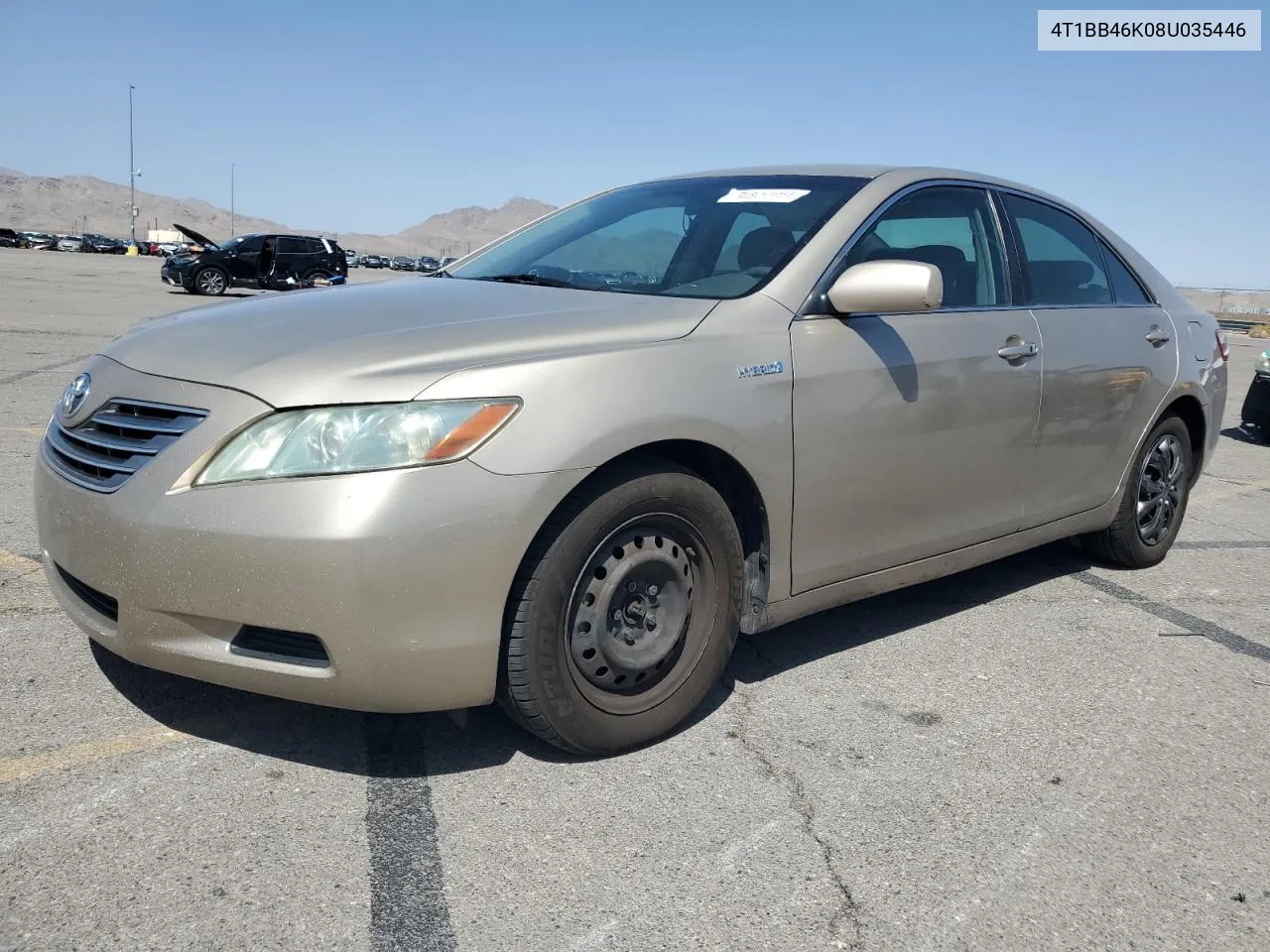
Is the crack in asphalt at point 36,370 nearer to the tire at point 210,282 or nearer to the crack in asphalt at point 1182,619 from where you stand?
the crack in asphalt at point 1182,619

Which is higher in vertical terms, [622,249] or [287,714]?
[622,249]

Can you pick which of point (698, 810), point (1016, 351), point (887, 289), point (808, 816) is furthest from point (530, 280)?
point (808, 816)

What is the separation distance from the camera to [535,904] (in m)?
2.27

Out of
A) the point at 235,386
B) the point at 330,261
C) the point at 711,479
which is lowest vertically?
the point at 711,479

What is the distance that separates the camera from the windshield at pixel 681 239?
11.4 feet

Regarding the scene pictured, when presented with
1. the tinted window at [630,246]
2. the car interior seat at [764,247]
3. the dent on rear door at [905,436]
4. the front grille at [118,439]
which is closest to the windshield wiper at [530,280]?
the tinted window at [630,246]

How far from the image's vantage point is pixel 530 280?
3.73m

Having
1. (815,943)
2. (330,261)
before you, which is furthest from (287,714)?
(330,261)

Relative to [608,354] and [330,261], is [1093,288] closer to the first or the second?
[608,354]

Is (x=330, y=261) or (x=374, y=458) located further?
(x=330, y=261)

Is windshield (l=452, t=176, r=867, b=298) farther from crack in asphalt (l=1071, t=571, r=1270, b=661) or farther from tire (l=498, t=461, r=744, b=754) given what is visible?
crack in asphalt (l=1071, t=571, r=1270, b=661)

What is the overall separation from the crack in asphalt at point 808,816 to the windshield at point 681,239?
1.25m

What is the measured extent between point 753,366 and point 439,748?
1.34 metres

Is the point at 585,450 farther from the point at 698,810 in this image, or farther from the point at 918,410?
the point at 918,410
